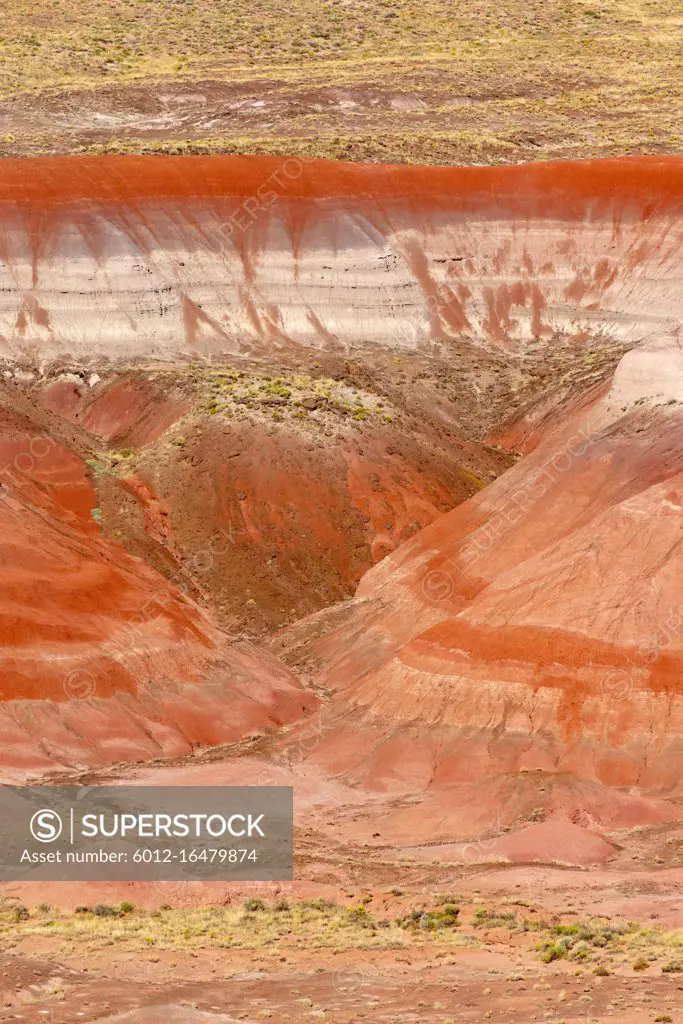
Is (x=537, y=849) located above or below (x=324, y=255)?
below

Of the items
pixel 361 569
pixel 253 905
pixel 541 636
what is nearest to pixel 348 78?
pixel 361 569

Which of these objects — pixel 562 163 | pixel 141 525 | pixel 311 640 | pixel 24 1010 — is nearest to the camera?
pixel 24 1010

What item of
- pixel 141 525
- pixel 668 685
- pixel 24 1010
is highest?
pixel 141 525

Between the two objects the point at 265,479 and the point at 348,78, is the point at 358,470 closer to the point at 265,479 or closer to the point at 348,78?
the point at 265,479

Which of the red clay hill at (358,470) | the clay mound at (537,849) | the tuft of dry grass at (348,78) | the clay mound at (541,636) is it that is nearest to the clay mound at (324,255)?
the red clay hill at (358,470)

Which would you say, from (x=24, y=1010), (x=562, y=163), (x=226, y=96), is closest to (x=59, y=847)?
(x=24, y=1010)

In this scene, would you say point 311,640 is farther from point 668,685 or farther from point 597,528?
point 668,685
